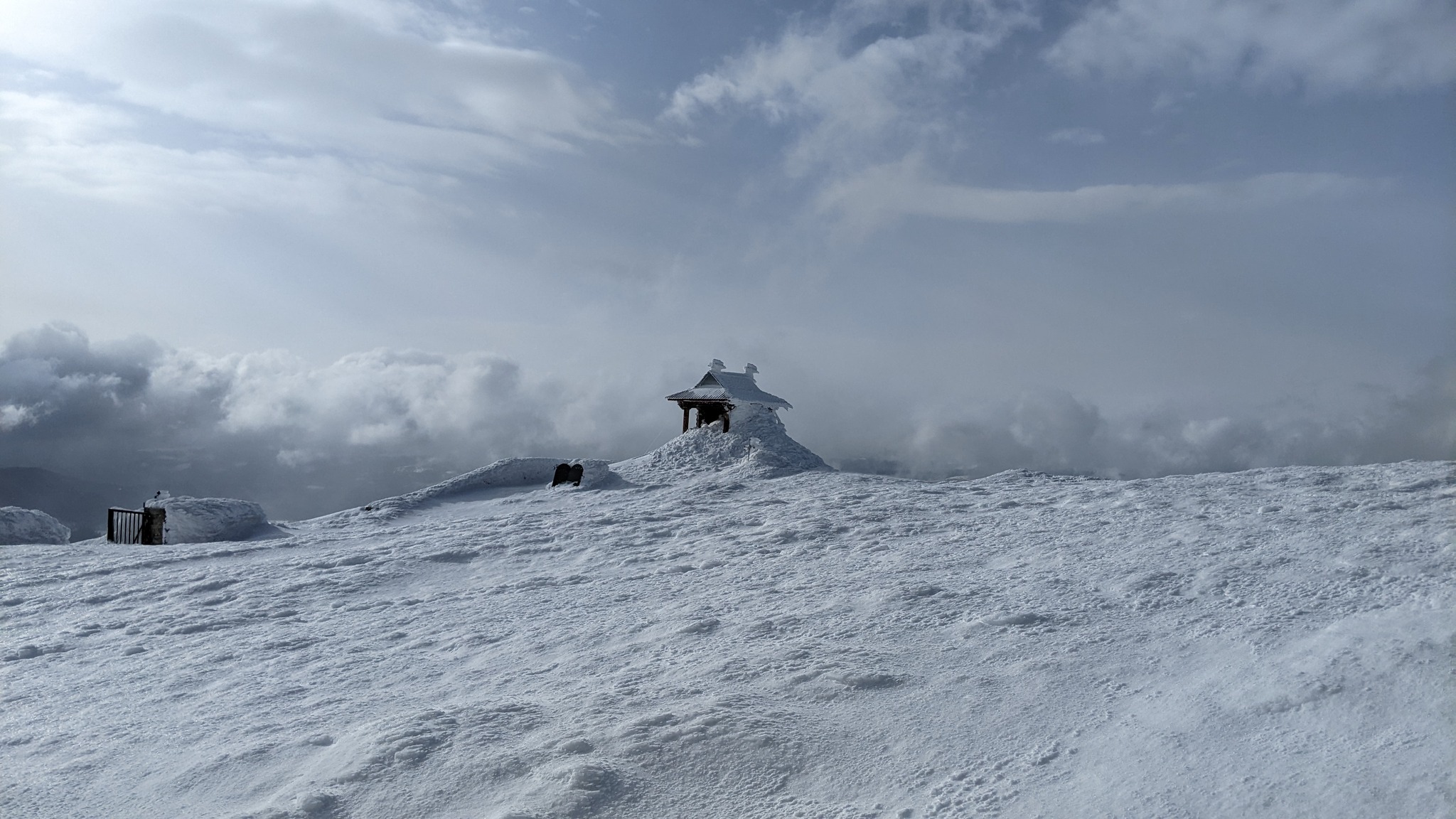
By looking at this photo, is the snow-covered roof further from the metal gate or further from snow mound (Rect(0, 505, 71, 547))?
snow mound (Rect(0, 505, 71, 547))

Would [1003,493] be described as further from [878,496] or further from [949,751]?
[949,751]

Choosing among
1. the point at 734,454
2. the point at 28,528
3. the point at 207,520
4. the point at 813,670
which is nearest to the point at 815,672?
the point at 813,670

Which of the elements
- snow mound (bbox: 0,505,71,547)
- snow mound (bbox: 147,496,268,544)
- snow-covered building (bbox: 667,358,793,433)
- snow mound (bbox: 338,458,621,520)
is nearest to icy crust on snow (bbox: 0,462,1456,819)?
snow mound (bbox: 147,496,268,544)

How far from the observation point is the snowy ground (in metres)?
5.94

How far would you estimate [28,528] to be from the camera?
2233 cm

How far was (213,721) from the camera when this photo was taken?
8.45m

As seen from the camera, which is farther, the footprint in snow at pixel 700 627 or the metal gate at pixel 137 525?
the metal gate at pixel 137 525

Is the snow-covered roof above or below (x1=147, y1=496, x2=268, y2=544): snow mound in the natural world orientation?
above

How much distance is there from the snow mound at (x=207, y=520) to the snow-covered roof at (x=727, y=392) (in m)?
11.8

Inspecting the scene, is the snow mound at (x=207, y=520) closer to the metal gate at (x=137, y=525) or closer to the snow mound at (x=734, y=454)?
the metal gate at (x=137, y=525)

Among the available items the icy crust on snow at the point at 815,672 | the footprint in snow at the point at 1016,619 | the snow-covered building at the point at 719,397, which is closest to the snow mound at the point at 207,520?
the icy crust on snow at the point at 815,672

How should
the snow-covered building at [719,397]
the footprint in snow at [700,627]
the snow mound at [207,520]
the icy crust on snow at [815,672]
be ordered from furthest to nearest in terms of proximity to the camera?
the snow-covered building at [719,397] → the snow mound at [207,520] → the footprint in snow at [700,627] → the icy crust on snow at [815,672]

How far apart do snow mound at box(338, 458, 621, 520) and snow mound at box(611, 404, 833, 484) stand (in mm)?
891

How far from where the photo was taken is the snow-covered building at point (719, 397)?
87.1ft
